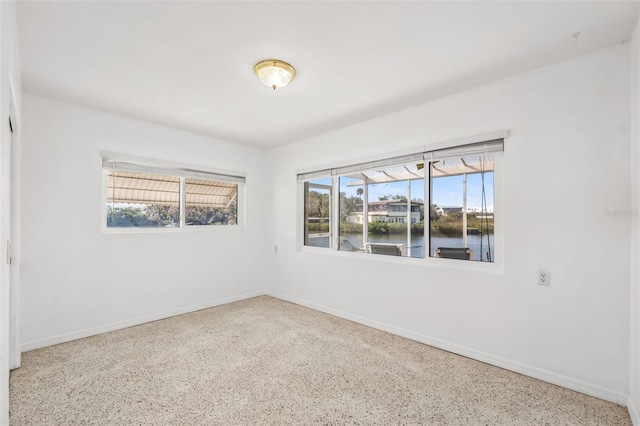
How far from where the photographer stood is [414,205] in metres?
3.33

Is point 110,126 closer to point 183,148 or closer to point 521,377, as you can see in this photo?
point 183,148

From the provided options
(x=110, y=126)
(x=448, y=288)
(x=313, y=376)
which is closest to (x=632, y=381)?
(x=448, y=288)

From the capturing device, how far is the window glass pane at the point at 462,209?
2.79 metres

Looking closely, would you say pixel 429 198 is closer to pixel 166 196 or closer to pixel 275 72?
pixel 275 72

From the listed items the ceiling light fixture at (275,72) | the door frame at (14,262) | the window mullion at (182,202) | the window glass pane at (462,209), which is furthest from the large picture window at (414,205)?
the door frame at (14,262)

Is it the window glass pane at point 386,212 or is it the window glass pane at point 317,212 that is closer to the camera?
the window glass pane at point 386,212

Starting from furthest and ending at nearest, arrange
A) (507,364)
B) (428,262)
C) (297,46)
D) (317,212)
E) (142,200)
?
(317,212), (142,200), (428,262), (507,364), (297,46)

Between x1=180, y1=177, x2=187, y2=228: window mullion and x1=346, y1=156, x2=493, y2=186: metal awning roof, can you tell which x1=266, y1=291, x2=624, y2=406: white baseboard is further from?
x1=180, y1=177, x2=187, y2=228: window mullion

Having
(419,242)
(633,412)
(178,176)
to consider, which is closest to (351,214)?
(419,242)

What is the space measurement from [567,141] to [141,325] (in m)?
4.66

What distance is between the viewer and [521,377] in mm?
2428

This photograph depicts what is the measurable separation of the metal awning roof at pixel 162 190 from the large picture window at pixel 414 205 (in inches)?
51.0

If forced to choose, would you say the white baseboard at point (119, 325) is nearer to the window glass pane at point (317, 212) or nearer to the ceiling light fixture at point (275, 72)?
the window glass pane at point (317, 212)

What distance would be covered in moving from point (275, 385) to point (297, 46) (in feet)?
8.32
